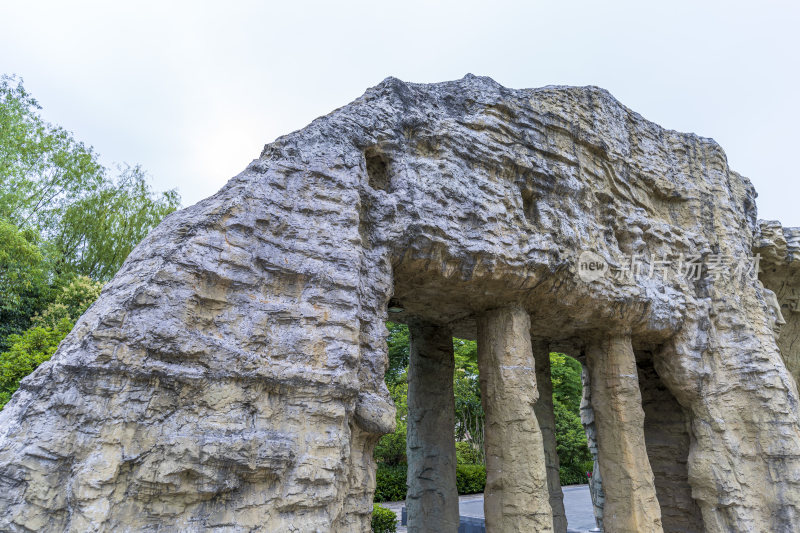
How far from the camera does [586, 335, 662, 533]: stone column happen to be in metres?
6.34

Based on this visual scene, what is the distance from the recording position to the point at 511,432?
5.62m

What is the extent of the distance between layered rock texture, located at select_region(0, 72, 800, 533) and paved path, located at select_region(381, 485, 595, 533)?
3809 millimetres

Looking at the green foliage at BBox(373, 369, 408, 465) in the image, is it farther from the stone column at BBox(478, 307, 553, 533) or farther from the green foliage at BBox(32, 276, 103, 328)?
the stone column at BBox(478, 307, 553, 533)

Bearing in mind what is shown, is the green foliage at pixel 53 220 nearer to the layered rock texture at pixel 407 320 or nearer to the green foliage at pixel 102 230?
the green foliage at pixel 102 230

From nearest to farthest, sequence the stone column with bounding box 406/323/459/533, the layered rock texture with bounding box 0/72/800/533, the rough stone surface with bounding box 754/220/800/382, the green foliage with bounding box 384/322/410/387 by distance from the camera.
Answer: the layered rock texture with bounding box 0/72/800/533
the stone column with bounding box 406/323/459/533
the rough stone surface with bounding box 754/220/800/382
the green foliage with bounding box 384/322/410/387

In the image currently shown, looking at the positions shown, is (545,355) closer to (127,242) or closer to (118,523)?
(118,523)


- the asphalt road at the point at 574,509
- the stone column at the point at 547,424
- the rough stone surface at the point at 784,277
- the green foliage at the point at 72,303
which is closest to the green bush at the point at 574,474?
the asphalt road at the point at 574,509

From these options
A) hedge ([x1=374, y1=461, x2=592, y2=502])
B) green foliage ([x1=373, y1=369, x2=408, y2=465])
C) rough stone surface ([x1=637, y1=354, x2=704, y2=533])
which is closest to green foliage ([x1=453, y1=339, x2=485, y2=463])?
hedge ([x1=374, y1=461, x2=592, y2=502])

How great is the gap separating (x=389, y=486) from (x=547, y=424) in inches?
295

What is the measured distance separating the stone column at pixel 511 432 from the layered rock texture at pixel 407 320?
3cm

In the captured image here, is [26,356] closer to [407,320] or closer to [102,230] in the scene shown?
[407,320]

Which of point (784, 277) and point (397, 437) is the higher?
point (784, 277)

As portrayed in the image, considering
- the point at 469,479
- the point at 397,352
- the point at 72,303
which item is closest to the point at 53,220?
the point at 72,303

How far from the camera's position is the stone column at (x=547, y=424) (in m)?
8.01
